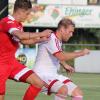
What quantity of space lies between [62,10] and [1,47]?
3295cm

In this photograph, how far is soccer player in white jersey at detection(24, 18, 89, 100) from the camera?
9156 mm

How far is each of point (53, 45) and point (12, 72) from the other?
0.82m

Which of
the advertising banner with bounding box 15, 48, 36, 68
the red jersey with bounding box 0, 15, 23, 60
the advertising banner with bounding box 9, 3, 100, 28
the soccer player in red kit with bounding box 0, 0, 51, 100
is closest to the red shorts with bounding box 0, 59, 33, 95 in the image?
the soccer player in red kit with bounding box 0, 0, 51, 100

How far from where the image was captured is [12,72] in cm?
878

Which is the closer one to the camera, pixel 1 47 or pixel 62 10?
pixel 1 47

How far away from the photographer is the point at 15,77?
882 centimetres

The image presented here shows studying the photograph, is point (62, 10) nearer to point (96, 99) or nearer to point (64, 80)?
point (96, 99)

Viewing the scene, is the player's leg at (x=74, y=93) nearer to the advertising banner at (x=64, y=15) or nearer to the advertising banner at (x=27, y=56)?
the advertising banner at (x=27, y=56)

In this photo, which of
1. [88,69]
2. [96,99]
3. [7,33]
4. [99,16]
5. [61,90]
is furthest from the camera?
[99,16]

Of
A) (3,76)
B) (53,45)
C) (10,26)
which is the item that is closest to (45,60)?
(53,45)

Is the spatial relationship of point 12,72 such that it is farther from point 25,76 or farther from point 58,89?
point 58,89

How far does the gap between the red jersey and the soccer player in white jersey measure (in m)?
0.83

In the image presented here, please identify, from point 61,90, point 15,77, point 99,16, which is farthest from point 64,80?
point 99,16

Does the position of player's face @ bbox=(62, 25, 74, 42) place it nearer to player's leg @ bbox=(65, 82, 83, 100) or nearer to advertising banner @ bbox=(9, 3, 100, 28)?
player's leg @ bbox=(65, 82, 83, 100)
